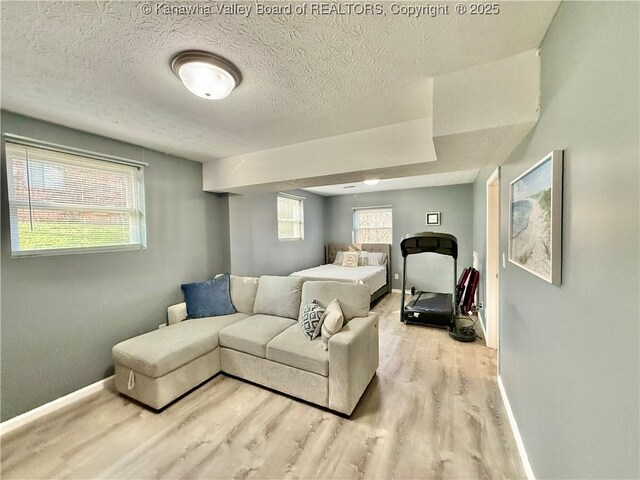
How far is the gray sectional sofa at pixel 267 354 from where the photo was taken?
204 centimetres

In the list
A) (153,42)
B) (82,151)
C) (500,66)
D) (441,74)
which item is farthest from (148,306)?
(500,66)

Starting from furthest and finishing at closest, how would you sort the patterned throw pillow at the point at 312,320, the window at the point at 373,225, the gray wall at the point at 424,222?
the window at the point at 373,225 < the gray wall at the point at 424,222 < the patterned throw pillow at the point at 312,320

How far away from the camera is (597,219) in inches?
32.8

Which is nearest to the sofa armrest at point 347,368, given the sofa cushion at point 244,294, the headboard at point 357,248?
the sofa cushion at point 244,294

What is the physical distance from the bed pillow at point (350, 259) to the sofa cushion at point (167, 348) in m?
3.56

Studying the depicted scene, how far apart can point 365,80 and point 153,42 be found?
1.16 m

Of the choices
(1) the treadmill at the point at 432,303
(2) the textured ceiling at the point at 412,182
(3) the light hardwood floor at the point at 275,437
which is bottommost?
(3) the light hardwood floor at the point at 275,437

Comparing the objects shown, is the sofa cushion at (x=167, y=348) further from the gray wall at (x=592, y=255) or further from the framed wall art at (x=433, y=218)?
the framed wall art at (x=433, y=218)

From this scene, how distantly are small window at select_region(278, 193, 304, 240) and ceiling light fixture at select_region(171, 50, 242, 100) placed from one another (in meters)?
3.55

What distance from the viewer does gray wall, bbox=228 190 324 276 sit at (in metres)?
3.80

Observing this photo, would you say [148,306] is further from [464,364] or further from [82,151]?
[464,364]

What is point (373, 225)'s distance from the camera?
6.25 m

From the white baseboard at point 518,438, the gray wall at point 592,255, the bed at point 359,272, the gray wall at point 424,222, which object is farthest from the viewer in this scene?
the gray wall at point 424,222

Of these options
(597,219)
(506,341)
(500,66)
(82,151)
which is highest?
(500,66)
